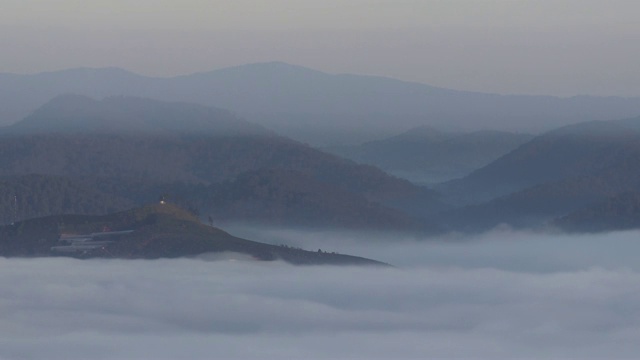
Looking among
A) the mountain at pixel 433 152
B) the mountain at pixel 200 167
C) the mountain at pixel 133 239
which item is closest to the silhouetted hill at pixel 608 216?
the mountain at pixel 200 167

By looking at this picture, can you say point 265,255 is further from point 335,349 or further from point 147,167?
point 147,167

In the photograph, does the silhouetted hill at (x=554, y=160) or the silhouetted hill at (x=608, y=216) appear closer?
the silhouetted hill at (x=608, y=216)

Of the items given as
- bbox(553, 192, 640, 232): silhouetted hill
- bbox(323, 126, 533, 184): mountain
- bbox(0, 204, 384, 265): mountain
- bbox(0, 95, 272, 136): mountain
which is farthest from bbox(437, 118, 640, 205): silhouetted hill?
bbox(0, 204, 384, 265): mountain

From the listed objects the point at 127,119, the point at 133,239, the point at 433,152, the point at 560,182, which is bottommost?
the point at 133,239

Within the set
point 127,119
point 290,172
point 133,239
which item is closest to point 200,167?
point 127,119

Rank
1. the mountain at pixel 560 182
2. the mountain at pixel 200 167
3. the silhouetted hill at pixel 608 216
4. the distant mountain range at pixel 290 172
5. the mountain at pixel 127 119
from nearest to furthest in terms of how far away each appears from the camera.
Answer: the silhouetted hill at pixel 608 216 < the distant mountain range at pixel 290 172 < the mountain at pixel 200 167 < the mountain at pixel 560 182 < the mountain at pixel 127 119

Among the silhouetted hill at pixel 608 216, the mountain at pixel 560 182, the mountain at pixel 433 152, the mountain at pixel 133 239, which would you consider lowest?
the mountain at pixel 133 239

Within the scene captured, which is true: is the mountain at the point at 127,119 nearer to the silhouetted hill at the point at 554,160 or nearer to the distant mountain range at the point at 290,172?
the distant mountain range at the point at 290,172

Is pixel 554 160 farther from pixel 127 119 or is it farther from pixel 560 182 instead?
pixel 127 119

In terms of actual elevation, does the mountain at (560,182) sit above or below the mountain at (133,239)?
above
